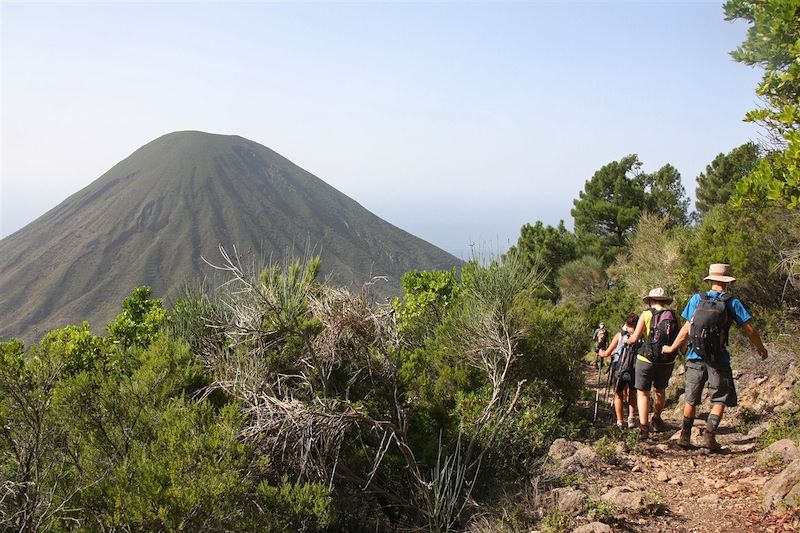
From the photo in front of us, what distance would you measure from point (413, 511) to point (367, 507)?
447 millimetres

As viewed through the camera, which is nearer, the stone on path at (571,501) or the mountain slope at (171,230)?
the stone on path at (571,501)

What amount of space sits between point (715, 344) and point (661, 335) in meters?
0.59

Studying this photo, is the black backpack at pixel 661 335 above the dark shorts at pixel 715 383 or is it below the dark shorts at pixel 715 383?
above

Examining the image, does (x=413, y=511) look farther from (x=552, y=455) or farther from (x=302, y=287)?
(x=302, y=287)

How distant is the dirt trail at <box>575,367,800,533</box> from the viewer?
3916 mm

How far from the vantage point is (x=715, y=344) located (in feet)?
16.3

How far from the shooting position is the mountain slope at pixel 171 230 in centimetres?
7450

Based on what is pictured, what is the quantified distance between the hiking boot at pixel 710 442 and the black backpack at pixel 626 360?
40.2 inches

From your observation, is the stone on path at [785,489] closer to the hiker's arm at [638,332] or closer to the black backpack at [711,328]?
the black backpack at [711,328]

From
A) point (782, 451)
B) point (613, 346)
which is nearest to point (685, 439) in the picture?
point (782, 451)

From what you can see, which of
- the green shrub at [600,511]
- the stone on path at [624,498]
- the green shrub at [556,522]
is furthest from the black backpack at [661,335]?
the green shrub at [556,522]

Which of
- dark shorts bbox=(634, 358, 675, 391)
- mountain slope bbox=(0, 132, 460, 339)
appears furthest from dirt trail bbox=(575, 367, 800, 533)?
mountain slope bbox=(0, 132, 460, 339)

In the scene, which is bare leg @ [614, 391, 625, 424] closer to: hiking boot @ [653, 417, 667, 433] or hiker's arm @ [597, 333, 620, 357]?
hiking boot @ [653, 417, 667, 433]

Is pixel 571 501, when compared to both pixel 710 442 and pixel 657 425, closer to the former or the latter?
pixel 710 442
